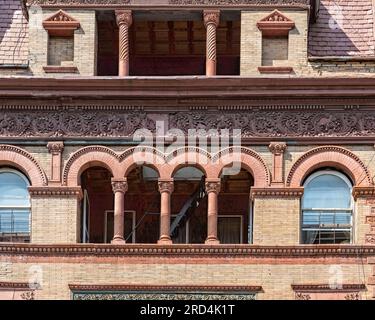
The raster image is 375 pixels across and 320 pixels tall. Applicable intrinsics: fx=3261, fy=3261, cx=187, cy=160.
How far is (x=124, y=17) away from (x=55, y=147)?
395 centimetres

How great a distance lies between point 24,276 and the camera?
80.8m

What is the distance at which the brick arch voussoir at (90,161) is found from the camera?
8194 cm

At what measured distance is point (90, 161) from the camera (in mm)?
82062

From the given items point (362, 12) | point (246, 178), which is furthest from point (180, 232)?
point (362, 12)

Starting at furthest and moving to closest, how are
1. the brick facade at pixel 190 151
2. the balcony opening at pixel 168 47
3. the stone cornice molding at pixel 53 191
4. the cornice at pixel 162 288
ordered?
the balcony opening at pixel 168 47
the stone cornice molding at pixel 53 191
the brick facade at pixel 190 151
the cornice at pixel 162 288

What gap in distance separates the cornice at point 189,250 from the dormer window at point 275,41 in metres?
4.92

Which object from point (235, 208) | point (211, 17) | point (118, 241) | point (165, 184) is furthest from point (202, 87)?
point (118, 241)

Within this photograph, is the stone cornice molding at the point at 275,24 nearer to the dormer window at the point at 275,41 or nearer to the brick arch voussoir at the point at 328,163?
the dormer window at the point at 275,41

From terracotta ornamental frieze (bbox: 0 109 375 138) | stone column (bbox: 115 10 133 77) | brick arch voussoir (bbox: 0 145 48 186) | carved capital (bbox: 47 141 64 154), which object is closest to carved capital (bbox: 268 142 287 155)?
terracotta ornamental frieze (bbox: 0 109 375 138)

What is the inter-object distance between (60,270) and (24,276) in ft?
2.97

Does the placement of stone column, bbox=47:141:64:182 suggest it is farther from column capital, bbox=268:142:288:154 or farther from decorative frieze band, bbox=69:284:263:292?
column capital, bbox=268:142:288:154

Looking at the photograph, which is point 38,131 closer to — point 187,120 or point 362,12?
point 187,120

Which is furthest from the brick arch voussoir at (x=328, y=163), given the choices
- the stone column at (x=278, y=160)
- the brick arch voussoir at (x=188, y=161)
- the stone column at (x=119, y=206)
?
the stone column at (x=119, y=206)

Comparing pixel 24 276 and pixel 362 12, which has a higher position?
pixel 362 12
